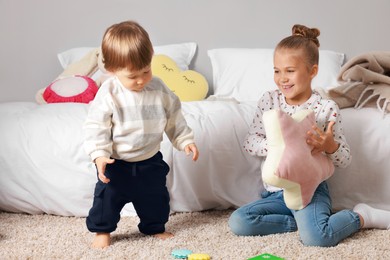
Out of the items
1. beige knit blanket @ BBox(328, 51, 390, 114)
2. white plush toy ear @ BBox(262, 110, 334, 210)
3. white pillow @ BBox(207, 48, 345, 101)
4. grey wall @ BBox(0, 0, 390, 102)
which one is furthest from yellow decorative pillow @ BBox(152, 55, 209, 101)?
white plush toy ear @ BBox(262, 110, 334, 210)

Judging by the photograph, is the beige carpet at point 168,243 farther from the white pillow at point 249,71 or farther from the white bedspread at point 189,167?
the white pillow at point 249,71

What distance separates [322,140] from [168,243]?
525 millimetres

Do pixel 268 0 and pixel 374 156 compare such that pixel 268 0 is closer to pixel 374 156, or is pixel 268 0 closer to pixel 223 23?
pixel 223 23

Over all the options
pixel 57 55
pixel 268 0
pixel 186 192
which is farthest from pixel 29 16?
pixel 186 192

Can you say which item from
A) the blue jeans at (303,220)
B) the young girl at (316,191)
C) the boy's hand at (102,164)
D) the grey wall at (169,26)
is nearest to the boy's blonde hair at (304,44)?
the young girl at (316,191)

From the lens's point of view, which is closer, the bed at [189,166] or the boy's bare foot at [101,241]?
the boy's bare foot at [101,241]

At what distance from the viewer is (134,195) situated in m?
1.73

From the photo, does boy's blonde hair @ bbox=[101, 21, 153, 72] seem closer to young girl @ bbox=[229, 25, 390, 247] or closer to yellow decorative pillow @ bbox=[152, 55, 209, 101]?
young girl @ bbox=[229, 25, 390, 247]

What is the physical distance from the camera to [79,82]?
95.0 inches

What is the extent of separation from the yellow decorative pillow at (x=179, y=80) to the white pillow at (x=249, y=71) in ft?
0.44

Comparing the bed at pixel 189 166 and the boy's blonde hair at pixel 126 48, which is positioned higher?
the boy's blonde hair at pixel 126 48

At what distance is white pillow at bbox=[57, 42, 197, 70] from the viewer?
2.80m

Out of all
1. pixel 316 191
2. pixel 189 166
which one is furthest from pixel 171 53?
pixel 316 191

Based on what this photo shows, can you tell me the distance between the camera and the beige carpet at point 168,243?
1624 mm
